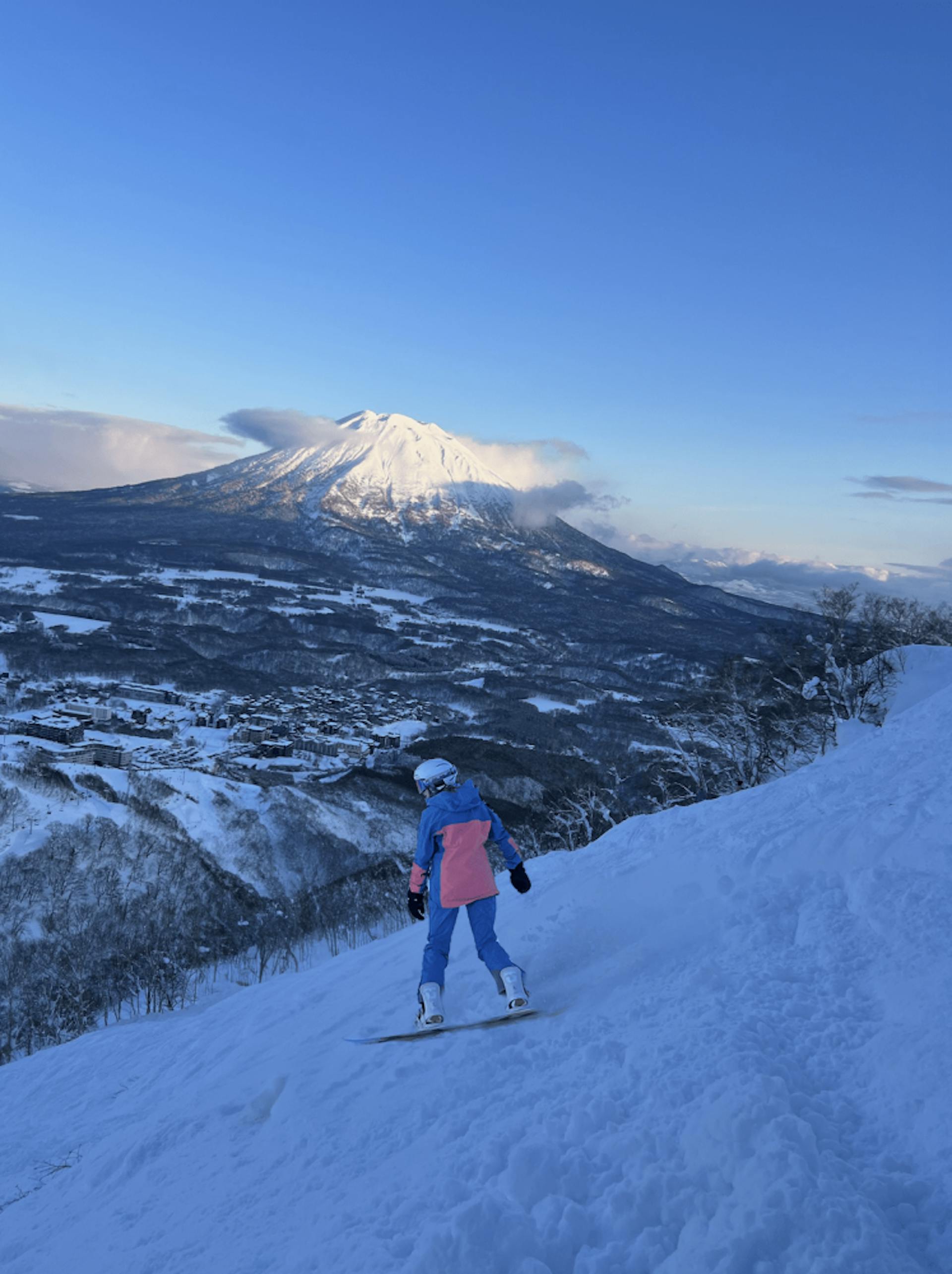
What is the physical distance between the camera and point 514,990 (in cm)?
572

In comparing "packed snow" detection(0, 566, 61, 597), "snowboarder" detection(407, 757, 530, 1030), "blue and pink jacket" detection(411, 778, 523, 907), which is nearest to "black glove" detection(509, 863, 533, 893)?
"snowboarder" detection(407, 757, 530, 1030)

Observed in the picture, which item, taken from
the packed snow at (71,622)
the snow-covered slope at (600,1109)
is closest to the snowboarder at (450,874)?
the snow-covered slope at (600,1109)

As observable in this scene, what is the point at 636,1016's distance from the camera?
5.14 metres

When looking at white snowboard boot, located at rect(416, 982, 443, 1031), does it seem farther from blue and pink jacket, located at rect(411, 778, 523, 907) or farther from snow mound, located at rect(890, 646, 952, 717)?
snow mound, located at rect(890, 646, 952, 717)

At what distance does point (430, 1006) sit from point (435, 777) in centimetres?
182

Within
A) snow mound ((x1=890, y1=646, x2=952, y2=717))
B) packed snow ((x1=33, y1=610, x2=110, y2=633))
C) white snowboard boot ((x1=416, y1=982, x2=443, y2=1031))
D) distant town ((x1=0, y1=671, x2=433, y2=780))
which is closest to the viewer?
white snowboard boot ((x1=416, y1=982, x2=443, y2=1031))

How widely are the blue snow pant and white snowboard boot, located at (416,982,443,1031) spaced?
0.19 ft

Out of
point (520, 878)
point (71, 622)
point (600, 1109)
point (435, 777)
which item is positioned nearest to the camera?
point (600, 1109)

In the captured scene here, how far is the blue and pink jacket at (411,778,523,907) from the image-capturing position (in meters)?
6.12

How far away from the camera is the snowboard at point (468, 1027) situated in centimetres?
546

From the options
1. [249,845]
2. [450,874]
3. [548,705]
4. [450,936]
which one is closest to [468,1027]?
[450,936]

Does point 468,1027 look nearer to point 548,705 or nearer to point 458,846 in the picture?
point 458,846

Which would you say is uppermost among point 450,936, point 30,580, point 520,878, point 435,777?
point 435,777

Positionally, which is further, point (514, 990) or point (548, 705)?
point (548, 705)
